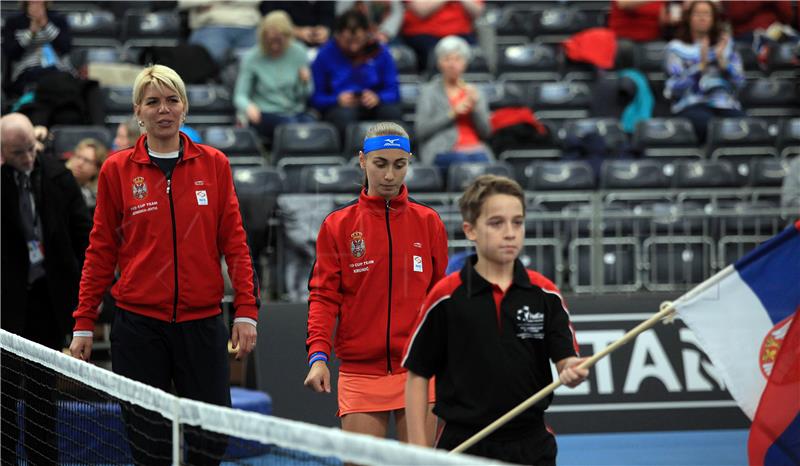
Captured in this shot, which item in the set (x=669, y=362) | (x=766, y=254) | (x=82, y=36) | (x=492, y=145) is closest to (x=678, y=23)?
(x=492, y=145)

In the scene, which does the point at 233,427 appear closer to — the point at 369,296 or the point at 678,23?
the point at 369,296

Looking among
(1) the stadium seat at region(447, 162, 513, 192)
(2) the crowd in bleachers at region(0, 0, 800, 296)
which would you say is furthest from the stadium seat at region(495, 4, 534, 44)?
(1) the stadium seat at region(447, 162, 513, 192)

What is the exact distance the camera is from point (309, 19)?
13.9 metres

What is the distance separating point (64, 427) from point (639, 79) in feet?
28.7

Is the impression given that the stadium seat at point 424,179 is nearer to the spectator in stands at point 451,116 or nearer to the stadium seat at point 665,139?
the spectator in stands at point 451,116

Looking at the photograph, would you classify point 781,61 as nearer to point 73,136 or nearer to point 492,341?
point 73,136

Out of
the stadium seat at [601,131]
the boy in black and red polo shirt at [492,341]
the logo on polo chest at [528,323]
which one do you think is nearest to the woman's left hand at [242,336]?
the boy in black and red polo shirt at [492,341]

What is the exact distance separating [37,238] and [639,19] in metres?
9.38

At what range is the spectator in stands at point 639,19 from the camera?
14328 mm

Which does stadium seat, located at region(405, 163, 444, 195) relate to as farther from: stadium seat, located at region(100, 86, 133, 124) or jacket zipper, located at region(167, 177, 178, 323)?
jacket zipper, located at region(167, 177, 178, 323)

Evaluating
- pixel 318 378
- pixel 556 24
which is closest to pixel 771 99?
pixel 556 24

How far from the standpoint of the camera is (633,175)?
11734 mm

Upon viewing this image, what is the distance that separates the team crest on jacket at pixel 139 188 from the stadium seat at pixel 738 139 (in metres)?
8.58

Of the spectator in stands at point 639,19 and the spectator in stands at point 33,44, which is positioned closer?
the spectator in stands at point 33,44
